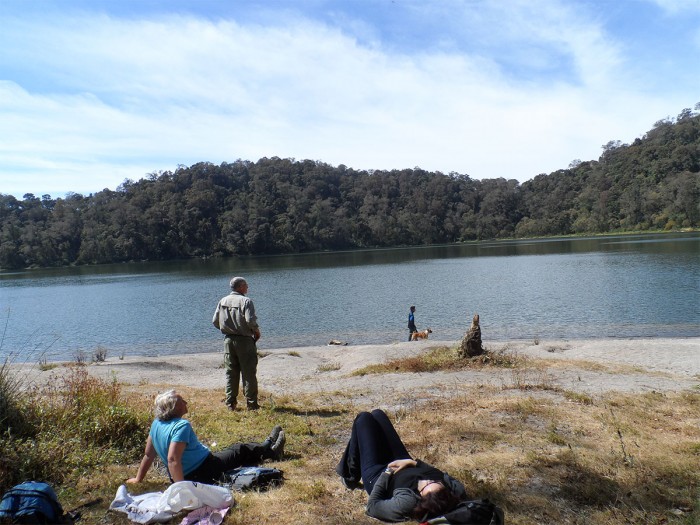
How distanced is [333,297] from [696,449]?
32721mm

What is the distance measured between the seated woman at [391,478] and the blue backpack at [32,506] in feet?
7.70

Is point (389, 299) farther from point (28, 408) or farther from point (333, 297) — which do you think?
point (28, 408)

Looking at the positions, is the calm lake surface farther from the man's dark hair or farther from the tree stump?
the man's dark hair

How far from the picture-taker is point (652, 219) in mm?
115188

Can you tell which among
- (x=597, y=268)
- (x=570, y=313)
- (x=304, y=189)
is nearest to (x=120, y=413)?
(x=570, y=313)

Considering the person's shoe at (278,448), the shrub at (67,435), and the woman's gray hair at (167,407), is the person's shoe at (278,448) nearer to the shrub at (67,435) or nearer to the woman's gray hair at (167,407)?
the woman's gray hair at (167,407)

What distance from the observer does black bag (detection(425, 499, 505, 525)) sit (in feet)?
11.1

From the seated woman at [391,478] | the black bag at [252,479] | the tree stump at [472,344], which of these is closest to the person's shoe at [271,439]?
the black bag at [252,479]

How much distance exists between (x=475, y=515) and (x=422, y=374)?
758 centimetres

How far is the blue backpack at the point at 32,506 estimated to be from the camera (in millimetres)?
3521

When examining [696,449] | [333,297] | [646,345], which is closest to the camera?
[696,449]

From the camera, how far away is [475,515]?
338 cm

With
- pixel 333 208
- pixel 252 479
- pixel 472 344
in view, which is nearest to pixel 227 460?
pixel 252 479

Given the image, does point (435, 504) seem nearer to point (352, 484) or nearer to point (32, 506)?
point (352, 484)
